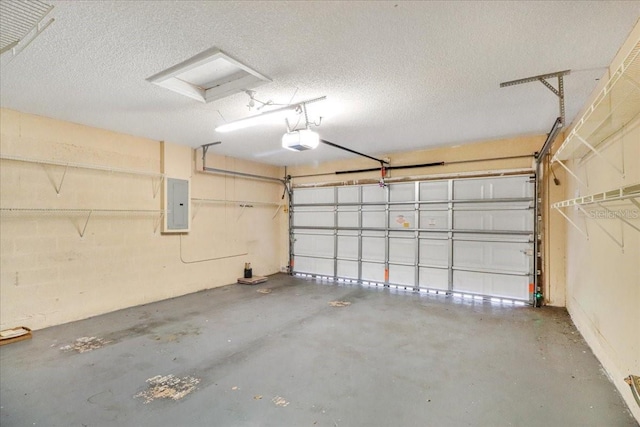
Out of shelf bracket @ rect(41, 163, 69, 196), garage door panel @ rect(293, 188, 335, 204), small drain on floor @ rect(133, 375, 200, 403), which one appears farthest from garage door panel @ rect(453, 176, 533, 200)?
shelf bracket @ rect(41, 163, 69, 196)

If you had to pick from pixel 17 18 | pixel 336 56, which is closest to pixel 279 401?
pixel 336 56

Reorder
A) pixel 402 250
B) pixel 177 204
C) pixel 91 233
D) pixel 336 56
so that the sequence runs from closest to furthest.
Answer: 1. pixel 336 56
2. pixel 91 233
3. pixel 177 204
4. pixel 402 250

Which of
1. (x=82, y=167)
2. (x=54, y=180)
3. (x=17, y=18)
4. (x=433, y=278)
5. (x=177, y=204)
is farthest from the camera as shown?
(x=433, y=278)

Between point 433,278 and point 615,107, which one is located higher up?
point 615,107

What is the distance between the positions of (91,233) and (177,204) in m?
1.31

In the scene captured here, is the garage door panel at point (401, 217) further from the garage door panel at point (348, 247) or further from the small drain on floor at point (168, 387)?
the small drain on floor at point (168, 387)

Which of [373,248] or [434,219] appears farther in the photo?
[373,248]

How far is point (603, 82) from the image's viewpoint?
8.65 feet

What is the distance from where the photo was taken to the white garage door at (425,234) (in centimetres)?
489

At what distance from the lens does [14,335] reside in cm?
329

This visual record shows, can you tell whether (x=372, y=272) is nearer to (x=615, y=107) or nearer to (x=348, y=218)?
(x=348, y=218)

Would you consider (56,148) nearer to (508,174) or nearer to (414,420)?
(414,420)

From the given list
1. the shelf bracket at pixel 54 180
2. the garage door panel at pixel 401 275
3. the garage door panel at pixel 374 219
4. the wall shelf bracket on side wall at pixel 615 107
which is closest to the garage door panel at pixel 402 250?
the garage door panel at pixel 401 275

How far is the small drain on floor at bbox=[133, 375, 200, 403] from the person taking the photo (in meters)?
2.28
